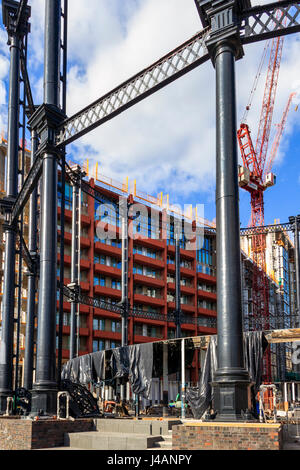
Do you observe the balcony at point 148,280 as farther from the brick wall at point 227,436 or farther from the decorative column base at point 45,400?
the brick wall at point 227,436

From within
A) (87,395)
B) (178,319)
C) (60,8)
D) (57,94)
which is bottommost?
(87,395)

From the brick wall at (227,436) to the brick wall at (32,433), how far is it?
208 inches

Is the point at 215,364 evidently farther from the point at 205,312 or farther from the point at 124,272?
the point at 205,312

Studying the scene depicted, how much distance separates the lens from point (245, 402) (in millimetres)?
9117

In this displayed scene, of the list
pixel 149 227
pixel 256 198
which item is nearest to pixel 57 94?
pixel 149 227

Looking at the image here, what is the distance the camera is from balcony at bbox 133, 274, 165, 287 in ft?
219

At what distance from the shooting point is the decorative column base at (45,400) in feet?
46.0

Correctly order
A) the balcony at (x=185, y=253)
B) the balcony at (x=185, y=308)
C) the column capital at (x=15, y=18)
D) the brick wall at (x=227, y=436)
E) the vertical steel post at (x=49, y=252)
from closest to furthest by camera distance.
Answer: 1. the brick wall at (x=227, y=436)
2. the vertical steel post at (x=49, y=252)
3. the column capital at (x=15, y=18)
4. the balcony at (x=185, y=308)
5. the balcony at (x=185, y=253)

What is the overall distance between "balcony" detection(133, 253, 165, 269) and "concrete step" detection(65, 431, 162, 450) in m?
53.3

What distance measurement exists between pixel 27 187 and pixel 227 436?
41.8 feet

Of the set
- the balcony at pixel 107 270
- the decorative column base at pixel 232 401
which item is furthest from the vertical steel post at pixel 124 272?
the decorative column base at pixel 232 401

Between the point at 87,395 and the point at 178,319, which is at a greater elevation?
the point at 178,319
